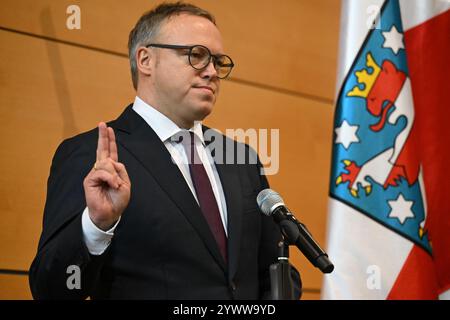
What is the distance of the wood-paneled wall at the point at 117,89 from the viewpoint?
7.45 feet

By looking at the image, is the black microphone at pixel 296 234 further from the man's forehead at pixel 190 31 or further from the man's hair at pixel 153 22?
the man's hair at pixel 153 22

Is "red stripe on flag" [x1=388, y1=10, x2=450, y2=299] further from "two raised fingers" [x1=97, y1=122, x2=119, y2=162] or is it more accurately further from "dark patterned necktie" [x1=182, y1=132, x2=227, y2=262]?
"two raised fingers" [x1=97, y1=122, x2=119, y2=162]

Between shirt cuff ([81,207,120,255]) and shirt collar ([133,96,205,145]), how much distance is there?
47cm

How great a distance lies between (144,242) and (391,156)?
153cm

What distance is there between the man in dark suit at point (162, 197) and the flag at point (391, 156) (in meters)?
0.82

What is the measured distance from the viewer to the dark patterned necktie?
6.04 feet

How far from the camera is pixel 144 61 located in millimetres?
2145

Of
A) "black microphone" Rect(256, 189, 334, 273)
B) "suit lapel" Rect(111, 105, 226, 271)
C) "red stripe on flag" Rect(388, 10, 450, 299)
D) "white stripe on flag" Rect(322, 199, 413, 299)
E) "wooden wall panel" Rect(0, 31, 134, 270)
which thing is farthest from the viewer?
"red stripe on flag" Rect(388, 10, 450, 299)

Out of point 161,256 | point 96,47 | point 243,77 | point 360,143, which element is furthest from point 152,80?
point 360,143

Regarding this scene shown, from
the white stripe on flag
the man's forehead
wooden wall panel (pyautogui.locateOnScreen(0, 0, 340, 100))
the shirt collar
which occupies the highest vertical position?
wooden wall panel (pyautogui.locateOnScreen(0, 0, 340, 100))

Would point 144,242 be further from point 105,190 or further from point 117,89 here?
point 117,89

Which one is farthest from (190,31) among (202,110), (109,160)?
(109,160)

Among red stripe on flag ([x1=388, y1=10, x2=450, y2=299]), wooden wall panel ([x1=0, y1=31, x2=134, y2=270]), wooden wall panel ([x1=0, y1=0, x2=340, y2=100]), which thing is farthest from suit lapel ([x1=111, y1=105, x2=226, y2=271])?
red stripe on flag ([x1=388, y1=10, x2=450, y2=299])
